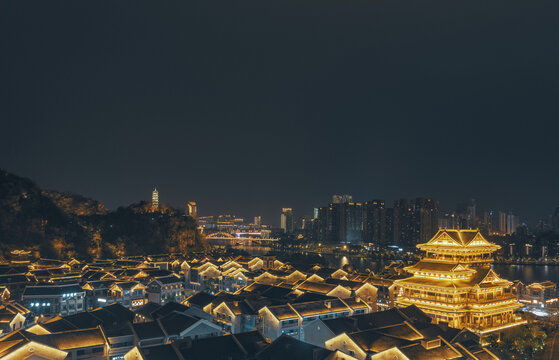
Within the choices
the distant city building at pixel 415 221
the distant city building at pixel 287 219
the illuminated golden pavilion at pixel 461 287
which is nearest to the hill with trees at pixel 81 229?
the illuminated golden pavilion at pixel 461 287

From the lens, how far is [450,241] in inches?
846

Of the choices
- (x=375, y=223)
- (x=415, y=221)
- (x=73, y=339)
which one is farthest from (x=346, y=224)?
(x=73, y=339)

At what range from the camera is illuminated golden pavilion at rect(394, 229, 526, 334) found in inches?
741

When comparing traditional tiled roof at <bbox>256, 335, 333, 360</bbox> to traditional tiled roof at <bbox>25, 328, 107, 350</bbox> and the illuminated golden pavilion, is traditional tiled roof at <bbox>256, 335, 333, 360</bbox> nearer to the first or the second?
traditional tiled roof at <bbox>25, 328, 107, 350</bbox>

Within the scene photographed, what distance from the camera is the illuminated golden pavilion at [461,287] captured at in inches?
741

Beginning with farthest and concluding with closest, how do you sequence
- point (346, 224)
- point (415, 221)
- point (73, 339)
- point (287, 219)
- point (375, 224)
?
1. point (287, 219)
2. point (346, 224)
3. point (375, 224)
4. point (415, 221)
5. point (73, 339)

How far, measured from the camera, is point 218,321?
1672cm

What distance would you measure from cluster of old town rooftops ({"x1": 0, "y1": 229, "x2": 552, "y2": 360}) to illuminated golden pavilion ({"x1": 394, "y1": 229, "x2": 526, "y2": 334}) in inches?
16.4

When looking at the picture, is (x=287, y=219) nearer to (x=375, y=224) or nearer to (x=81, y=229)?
(x=375, y=224)

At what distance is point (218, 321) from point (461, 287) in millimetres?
9936

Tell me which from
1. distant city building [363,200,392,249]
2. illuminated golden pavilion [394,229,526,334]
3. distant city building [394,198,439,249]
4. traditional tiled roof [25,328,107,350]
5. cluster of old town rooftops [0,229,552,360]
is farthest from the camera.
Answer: distant city building [363,200,392,249]

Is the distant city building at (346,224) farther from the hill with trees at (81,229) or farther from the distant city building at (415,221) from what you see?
the hill with trees at (81,229)

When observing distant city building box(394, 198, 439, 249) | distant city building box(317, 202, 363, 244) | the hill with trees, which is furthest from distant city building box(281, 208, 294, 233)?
the hill with trees

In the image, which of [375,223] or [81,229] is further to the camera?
[375,223]
